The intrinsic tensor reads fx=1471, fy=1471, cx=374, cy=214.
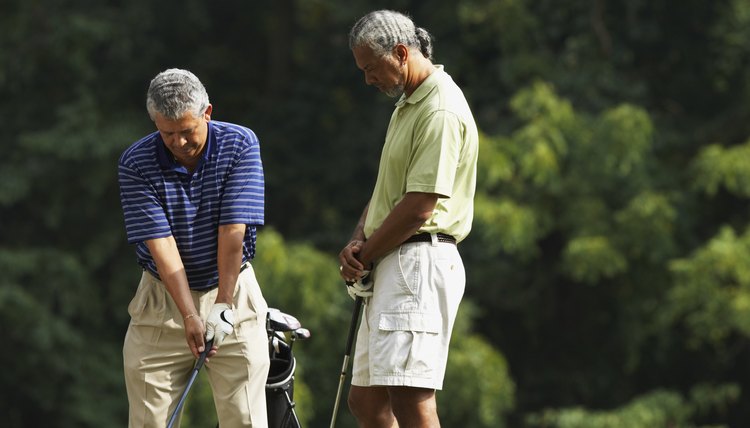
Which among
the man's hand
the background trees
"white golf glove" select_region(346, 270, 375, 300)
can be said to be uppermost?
the background trees

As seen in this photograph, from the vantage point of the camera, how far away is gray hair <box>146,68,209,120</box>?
3529 millimetres

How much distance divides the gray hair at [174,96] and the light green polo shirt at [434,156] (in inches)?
19.7

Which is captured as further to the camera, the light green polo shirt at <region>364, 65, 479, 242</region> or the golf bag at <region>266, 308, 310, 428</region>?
the golf bag at <region>266, 308, 310, 428</region>

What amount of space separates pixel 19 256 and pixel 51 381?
1.15 metres

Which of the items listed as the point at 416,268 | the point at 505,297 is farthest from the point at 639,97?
the point at 416,268

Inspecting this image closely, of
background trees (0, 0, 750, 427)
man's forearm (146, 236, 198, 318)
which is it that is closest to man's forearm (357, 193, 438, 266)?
man's forearm (146, 236, 198, 318)

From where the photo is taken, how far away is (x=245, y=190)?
3686mm

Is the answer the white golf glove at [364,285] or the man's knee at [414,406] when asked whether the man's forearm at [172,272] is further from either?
the man's knee at [414,406]

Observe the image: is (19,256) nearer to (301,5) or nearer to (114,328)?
(114,328)

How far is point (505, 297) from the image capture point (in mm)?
12367

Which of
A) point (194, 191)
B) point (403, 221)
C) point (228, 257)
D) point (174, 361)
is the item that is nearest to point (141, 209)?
point (194, 191)

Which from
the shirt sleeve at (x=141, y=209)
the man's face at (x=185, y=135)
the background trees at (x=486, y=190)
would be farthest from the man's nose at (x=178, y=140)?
the background trees at (x=486, y=190)

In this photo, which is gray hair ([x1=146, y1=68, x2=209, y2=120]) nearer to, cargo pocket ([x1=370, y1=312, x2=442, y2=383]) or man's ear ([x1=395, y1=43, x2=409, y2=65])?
man's ear ([x1=395, y1=43, x2=409, y2=65])

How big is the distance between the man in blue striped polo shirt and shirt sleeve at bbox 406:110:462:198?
1.45ft
